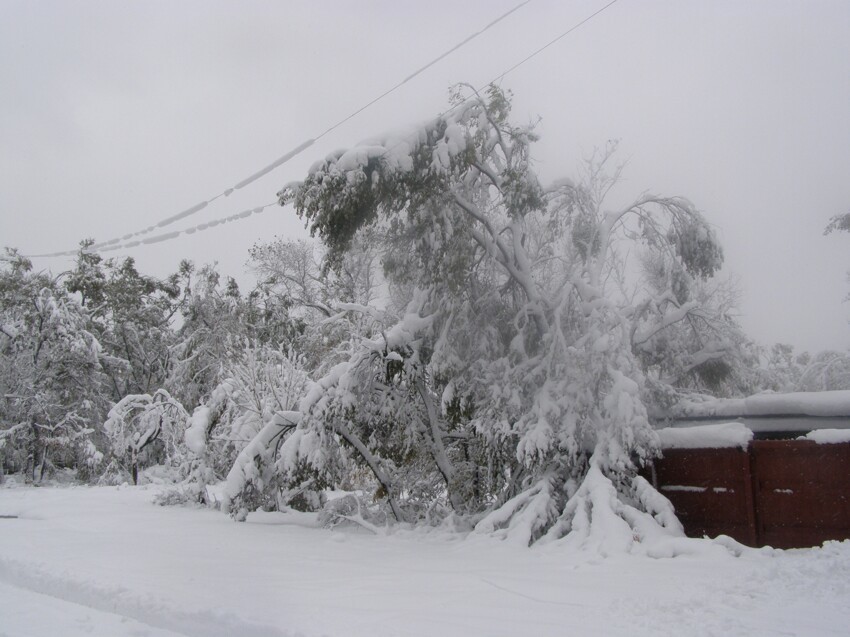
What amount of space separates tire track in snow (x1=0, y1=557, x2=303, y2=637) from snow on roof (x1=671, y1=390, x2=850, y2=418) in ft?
27.2

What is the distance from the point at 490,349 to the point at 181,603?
23.1 feet

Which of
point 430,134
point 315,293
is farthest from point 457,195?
point 315,293

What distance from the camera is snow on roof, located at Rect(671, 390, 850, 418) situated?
389 inches

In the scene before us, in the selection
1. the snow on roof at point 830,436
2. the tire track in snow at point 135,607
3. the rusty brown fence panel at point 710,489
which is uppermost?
the snow on roof at point 830,436

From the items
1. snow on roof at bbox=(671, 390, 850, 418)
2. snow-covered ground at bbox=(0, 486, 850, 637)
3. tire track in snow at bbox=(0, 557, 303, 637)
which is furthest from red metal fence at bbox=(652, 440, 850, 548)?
tire track in snow at bbox=(0, 557, 303, 637)

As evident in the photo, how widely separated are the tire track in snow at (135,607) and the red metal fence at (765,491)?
23.0 ft

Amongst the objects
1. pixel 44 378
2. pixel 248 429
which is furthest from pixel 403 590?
pixel 44 378

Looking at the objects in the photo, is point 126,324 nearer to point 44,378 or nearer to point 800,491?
point 44,378

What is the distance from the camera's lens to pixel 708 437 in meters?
10.1

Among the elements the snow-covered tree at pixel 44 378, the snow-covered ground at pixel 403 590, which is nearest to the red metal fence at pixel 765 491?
the snow-covered ground at pixel 403 590

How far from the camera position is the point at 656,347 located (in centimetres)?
1348

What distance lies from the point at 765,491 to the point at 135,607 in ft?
26.1

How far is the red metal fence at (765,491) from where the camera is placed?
8.73 metres

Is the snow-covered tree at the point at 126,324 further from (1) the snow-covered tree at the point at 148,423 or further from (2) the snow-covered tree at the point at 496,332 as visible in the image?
(2) the snow-covered tree at the point at 496,332
